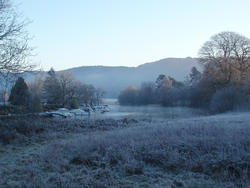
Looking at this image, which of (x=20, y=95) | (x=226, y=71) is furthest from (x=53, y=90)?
(x=226, y=71)

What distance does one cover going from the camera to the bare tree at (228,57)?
→ 3441cm

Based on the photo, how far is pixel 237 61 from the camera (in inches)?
1380

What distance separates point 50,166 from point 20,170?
2.75 ft

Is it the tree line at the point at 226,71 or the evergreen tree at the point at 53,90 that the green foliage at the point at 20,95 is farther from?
the tree line at the point at 226,71

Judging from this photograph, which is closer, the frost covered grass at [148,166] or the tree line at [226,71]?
the frost covered grass at [148,166]

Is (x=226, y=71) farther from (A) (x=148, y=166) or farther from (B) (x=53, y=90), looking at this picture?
(B) (x=53, y=90)

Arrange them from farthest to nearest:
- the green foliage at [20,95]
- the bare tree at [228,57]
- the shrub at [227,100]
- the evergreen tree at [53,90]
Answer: the evergreen tree at [53,90] < the green foliage at [20,95] < the bare tree at [228,57] < the shrub at [227,100]

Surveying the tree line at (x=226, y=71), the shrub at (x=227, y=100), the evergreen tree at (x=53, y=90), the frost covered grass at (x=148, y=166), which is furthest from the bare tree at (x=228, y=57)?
the evergreen tree at (x=53, y=90)

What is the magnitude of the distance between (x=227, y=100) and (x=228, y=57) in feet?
26.0

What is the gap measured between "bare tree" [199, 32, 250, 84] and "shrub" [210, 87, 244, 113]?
3.89 metres

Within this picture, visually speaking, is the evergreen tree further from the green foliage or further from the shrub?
the shrub

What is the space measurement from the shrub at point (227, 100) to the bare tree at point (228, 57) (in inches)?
153

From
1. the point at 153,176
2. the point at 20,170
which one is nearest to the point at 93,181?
the point at 153,176

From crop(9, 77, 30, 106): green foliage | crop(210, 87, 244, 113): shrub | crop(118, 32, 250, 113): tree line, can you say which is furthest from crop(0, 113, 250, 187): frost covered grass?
crop(9, 77, 30, 106): green foliage
